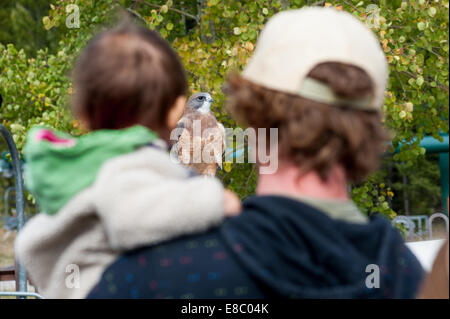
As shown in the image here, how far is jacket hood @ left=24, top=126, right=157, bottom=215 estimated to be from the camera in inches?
49.9

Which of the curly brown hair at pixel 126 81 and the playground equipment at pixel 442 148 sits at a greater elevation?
the playground equipment at pixel 442 148

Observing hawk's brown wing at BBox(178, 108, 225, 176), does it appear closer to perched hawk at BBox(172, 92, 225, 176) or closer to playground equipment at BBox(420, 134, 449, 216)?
perched hawk at BBox(172, 92, 225, 176)

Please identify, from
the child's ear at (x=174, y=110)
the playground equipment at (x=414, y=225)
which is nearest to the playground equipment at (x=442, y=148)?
the playground equipment at (x=414, y=225)

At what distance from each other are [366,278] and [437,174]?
2269cm

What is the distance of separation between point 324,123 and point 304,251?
0.71 ft

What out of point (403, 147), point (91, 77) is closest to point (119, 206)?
point (91, 77)

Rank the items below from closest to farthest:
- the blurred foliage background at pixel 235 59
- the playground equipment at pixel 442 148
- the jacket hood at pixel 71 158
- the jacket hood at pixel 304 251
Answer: the jacket hood at pixel 304 251 → the jacket hood at pixel 71 158 → the blurred foliage background at pixel 235 59 → the playground equipment at pixel 442 148

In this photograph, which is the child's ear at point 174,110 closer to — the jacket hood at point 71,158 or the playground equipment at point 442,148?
the jacket hood at point 71,158

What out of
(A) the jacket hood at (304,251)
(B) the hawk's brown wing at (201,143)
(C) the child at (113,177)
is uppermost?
(B) the hawk's brown wing at (201,143)

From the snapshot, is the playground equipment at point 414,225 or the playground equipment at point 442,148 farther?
the playground equipment at point 442,148

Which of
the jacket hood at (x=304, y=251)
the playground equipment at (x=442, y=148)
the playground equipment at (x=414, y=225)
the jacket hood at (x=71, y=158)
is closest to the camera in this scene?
the jacket hood at (x=304, y=251)

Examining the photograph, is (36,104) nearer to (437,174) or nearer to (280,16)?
(280,16)

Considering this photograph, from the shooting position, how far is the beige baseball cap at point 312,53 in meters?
1.20

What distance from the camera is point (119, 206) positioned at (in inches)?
46.9
